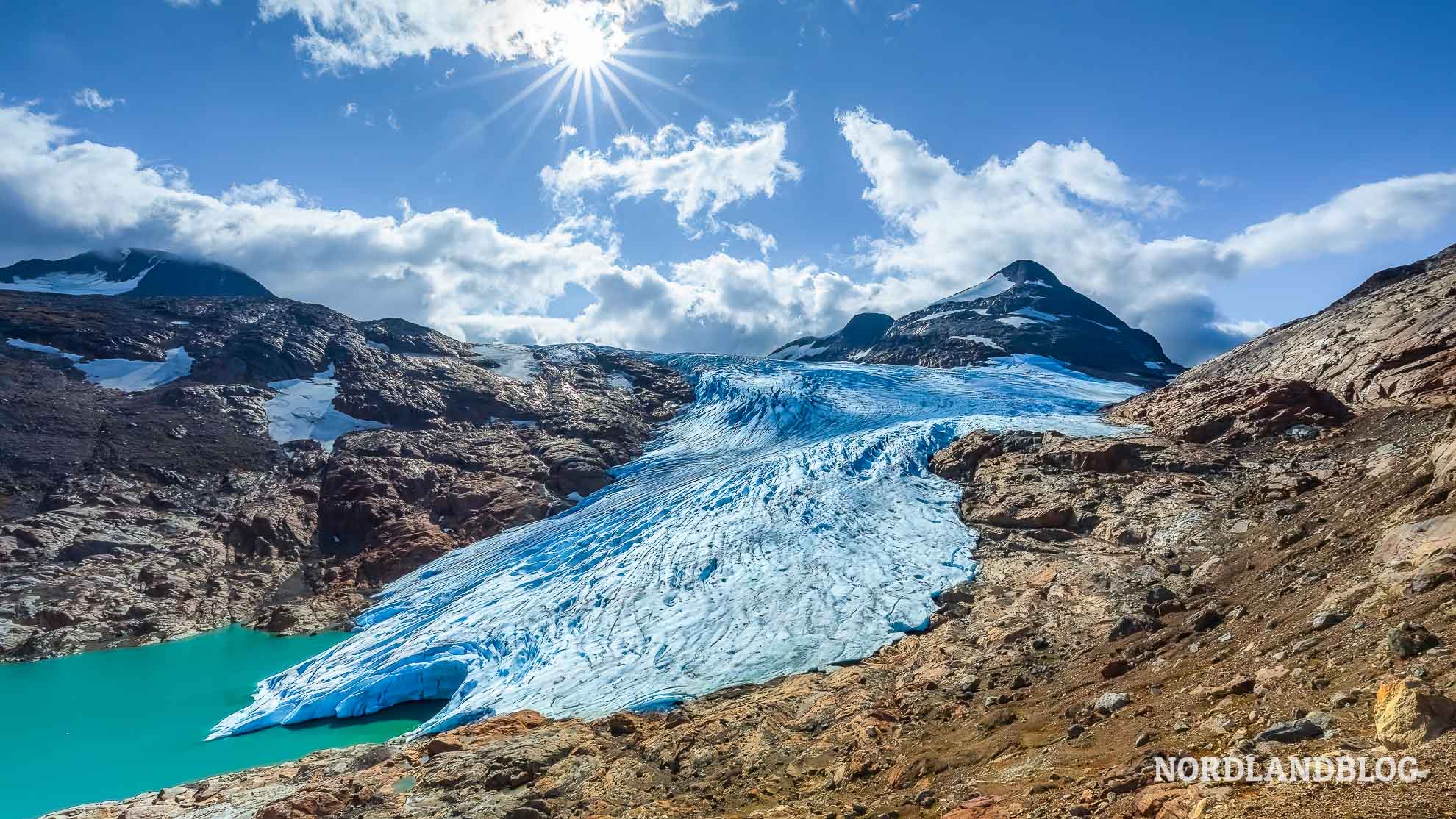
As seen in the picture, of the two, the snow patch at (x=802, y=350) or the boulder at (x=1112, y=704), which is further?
the snow patch at (x=802, y=350)

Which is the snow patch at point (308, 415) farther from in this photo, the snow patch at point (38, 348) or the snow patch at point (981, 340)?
the snow patch at point (981, 340)

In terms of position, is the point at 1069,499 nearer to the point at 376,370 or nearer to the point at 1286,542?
the point at 1286,542

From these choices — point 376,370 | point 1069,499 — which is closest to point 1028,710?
point 1069,499

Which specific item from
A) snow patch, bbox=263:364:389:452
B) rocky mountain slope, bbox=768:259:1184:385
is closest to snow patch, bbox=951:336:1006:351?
rocky mountain slope, bbox=768:259:1184:385

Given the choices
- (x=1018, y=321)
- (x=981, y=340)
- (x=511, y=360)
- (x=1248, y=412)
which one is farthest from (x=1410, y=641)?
(x=1018, y=321)

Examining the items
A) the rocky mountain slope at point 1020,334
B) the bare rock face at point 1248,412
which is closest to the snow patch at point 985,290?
the rocky mountain slope at point 1020,334
